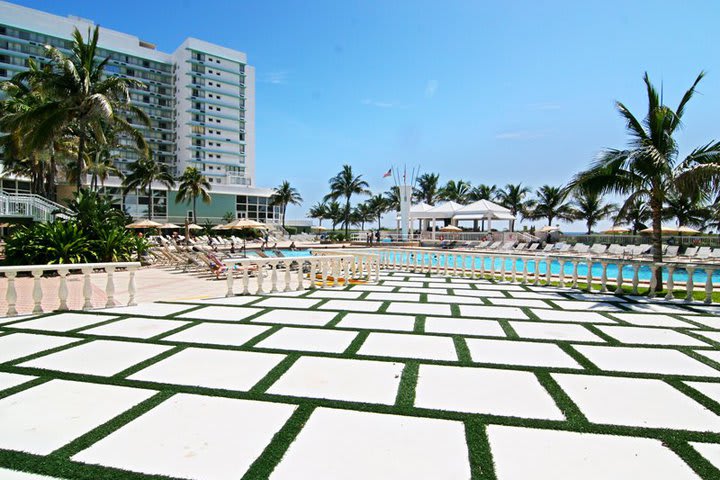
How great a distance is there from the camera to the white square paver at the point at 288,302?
246 inches

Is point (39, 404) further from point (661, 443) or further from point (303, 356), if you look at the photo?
point (661, 443)

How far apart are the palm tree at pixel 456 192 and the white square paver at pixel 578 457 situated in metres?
46.8

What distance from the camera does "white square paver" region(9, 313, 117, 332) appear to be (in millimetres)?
4672

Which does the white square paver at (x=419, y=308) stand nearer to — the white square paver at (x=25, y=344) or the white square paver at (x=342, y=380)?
the white square paver at (x=342, y=380)

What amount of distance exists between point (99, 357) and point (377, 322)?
3061 mm

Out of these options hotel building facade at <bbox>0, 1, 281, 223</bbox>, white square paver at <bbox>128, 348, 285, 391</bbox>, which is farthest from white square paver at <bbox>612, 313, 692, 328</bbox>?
hotel building facade at <bbox>0, 1, 281, 223</bbox>

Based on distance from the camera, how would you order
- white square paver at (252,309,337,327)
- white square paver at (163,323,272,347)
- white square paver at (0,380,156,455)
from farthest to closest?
white square paver at (252,309,337,327), white square paver at (163,323,272,347), white square paver at (0,380,156,455)

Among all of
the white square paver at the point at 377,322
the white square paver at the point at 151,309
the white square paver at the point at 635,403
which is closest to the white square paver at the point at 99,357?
the white square paver at the point at 151,309

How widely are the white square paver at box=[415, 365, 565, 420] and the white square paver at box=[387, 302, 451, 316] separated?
7.55 feet

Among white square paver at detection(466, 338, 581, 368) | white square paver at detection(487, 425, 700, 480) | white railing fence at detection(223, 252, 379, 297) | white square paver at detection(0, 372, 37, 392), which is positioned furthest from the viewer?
white railing fence at detection(223, 252, 379, 297)

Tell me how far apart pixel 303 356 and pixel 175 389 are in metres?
1.16

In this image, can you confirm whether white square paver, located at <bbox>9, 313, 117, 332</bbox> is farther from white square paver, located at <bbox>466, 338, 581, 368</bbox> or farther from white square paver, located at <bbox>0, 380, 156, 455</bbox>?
white square paver, located at <bbox>466, 338, 581, 368</bbox>

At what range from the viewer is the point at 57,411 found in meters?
2.62

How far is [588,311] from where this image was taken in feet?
19.8
